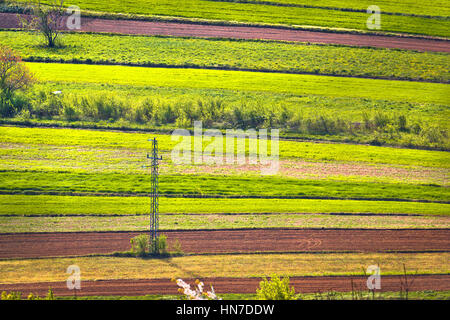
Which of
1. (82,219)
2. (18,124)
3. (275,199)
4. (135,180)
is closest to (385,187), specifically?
(275,199)

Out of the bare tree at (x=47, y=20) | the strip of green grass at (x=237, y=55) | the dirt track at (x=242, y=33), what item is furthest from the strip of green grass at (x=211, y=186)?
the dirt track at (x=242, y=33)

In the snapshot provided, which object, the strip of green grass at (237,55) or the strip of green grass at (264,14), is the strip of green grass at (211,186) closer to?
the strip of green grass at (237,55)

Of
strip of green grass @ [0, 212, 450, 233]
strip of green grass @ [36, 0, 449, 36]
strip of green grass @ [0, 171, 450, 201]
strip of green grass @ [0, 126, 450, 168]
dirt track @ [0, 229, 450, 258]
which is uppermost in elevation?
strip of green grass @ [36, 0, 449, 36]

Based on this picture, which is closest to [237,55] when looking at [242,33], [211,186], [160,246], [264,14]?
[242,33]

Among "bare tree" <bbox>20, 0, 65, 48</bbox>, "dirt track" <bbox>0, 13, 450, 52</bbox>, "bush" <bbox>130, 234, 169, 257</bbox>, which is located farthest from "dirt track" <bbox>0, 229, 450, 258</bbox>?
"dirt track" <bbox>0, 13, 450, 52</bbox>

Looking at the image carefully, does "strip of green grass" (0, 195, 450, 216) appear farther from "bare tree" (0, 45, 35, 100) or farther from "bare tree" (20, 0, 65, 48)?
"bare tree" (20, 0, 65, 48)

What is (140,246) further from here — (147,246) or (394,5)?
(394,5)
